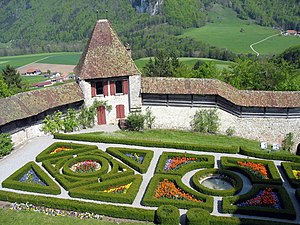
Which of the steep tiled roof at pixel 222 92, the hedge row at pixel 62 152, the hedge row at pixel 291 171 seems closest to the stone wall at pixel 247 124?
the steep tiled roof at pixel 222 92

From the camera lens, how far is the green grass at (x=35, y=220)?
873 inches

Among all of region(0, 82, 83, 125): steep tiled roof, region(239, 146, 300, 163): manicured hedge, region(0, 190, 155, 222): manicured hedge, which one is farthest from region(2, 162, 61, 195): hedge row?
region(239, 146, 300, 163): manicured hedge

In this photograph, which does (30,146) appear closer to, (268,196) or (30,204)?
(30,204)

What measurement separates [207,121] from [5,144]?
21.2m

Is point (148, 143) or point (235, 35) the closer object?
point (148, 143)

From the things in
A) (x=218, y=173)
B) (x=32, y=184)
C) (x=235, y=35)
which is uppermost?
(x=235, y=35)

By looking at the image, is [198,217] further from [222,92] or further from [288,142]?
[288,142]

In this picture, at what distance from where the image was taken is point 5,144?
31984 millimetres

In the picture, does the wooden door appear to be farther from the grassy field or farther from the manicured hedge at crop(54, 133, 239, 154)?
the grassy field

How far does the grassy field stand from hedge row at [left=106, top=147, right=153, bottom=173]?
294 ft

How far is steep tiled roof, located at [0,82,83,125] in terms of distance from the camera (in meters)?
33.5

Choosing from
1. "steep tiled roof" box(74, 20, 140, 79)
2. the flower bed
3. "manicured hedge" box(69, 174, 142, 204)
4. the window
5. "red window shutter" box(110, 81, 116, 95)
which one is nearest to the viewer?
the flower bed

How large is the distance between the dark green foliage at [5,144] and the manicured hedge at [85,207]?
8083 mm

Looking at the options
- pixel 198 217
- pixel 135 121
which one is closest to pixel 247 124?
pixel 135 121
